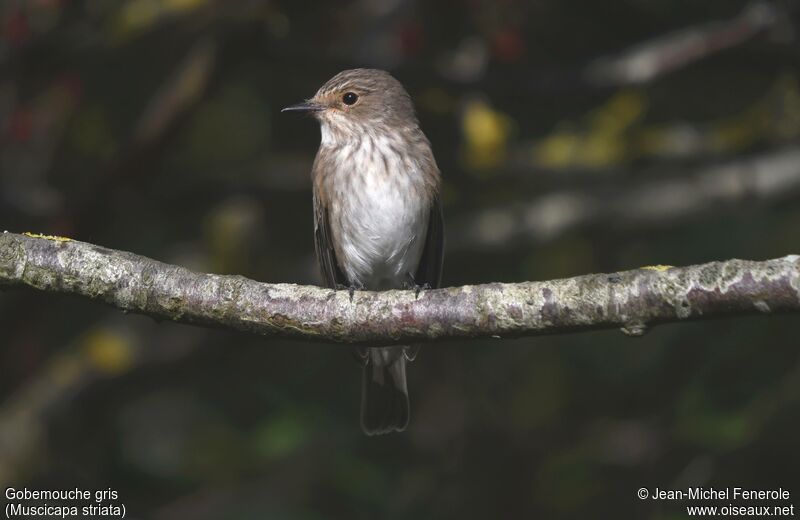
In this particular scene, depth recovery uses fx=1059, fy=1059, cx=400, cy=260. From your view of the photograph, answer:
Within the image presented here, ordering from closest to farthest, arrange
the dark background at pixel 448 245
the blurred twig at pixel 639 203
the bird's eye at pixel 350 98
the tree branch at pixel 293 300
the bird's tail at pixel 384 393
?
the tree branch at pixel 293 300 < the bird's tail at pixel 384 393 < the bird's eye at pixel 350 98 < the dark background at pixel 448 245 < the blurred twig at pixel 639 203

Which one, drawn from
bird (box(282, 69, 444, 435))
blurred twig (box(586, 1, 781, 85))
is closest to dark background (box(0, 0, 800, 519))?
blurred twig (box(586, 1, 781, 85))

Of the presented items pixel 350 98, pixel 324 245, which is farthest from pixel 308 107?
pixel 324 245

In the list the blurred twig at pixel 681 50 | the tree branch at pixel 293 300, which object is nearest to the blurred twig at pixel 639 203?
the blurred twig at pixel 681 50

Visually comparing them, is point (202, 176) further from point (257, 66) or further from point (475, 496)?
point (475, 496)

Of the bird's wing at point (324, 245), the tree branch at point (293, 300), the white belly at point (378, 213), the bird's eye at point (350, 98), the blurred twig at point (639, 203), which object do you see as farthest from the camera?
the blurred twig at point (639, 203)

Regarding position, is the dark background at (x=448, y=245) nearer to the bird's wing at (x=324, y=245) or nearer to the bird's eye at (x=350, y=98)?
the bird's eye at (x=350, y=98)

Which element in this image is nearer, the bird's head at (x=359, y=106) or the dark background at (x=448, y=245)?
the bird's head at (x=359, y=106)

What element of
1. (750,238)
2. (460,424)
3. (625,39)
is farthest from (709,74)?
(460,424)
